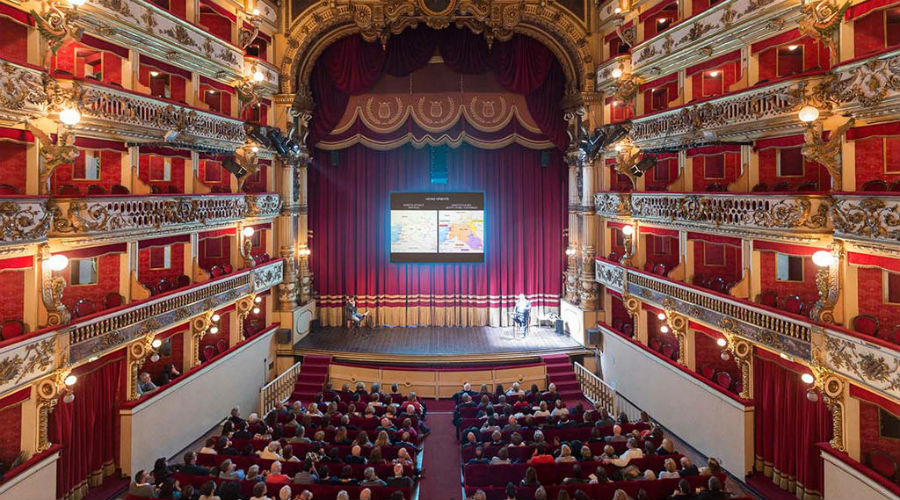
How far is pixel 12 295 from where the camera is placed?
923 cm

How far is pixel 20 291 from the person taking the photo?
9297 mm

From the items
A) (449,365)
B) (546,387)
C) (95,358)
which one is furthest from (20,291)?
(546,387)

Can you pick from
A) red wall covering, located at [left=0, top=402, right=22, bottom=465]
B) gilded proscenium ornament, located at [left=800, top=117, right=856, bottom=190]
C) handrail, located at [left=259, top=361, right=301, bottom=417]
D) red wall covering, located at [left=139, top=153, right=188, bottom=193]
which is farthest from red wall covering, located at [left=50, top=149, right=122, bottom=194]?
gilded proscenium ornament, located at [left=800, top=117, right=856, bottom=190]

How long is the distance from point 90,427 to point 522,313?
1325cm

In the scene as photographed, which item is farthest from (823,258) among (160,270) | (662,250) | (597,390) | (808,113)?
(160,270)

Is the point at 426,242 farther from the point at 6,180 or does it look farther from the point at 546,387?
the point at 6,180

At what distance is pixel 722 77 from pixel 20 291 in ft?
52.6

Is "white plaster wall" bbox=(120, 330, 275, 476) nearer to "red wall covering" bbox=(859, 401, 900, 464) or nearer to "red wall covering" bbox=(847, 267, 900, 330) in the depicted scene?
"red wall covering" bbox=(859, 401, 900, 464)

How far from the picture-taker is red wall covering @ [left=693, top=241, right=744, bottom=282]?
13.5 m

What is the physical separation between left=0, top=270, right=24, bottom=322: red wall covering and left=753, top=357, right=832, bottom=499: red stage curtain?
46.6 ft

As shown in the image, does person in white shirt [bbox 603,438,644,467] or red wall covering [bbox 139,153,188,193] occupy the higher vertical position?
red wall covering [bbox 139,153,188,193]

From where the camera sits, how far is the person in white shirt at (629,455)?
32.7ft

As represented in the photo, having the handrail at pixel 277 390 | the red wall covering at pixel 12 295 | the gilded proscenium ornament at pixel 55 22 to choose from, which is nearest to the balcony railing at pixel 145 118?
the gilded proscenium ornament at pixel 55 22

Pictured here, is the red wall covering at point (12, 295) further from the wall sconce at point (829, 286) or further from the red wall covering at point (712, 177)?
the red wall covering at point (712, 177)
